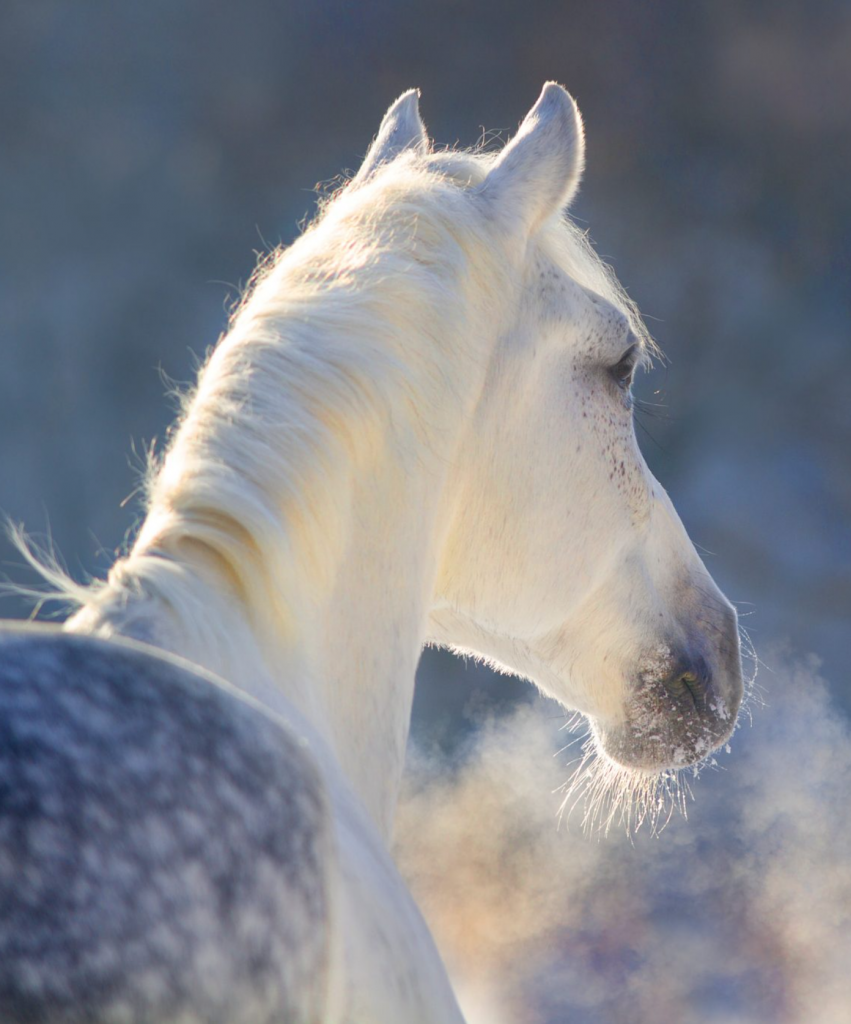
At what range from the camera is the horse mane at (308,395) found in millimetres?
589

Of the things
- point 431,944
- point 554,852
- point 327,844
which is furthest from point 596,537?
point 554,852

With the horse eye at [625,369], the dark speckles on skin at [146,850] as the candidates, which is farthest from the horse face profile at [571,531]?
the dark speckles on skin at [146,850]

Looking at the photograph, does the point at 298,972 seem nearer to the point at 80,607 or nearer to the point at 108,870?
the point at 108,870

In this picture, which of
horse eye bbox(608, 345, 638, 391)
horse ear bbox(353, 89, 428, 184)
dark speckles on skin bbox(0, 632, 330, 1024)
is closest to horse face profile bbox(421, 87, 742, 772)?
horse eye bbox(608, 345, 638, 391)

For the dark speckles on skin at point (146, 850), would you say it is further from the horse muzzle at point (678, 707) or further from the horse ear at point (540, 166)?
the horse muzzle at point (678, 707)

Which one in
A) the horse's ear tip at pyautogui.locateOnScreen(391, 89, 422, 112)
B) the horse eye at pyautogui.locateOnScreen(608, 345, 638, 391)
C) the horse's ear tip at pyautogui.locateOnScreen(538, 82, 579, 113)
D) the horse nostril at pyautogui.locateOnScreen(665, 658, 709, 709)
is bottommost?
the horse nostril at pyautogui.locateOnScreen(665, 658, 709, 709)

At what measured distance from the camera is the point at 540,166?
85cm

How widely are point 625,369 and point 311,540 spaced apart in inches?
16.7

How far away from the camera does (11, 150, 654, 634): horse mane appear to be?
59cm

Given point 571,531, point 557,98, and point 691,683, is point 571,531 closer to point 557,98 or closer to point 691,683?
point 691,683

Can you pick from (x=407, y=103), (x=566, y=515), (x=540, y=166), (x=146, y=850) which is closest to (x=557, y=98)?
(x=540, y=166)

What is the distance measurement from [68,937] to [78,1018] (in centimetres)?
2

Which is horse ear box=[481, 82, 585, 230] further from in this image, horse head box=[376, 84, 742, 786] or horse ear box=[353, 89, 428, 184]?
horse ear box=[353, 89, 428, 184]

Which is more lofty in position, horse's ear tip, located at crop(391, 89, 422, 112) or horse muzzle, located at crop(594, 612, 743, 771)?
horse's ear tip, located at crop(391, 89, 422, 112)
